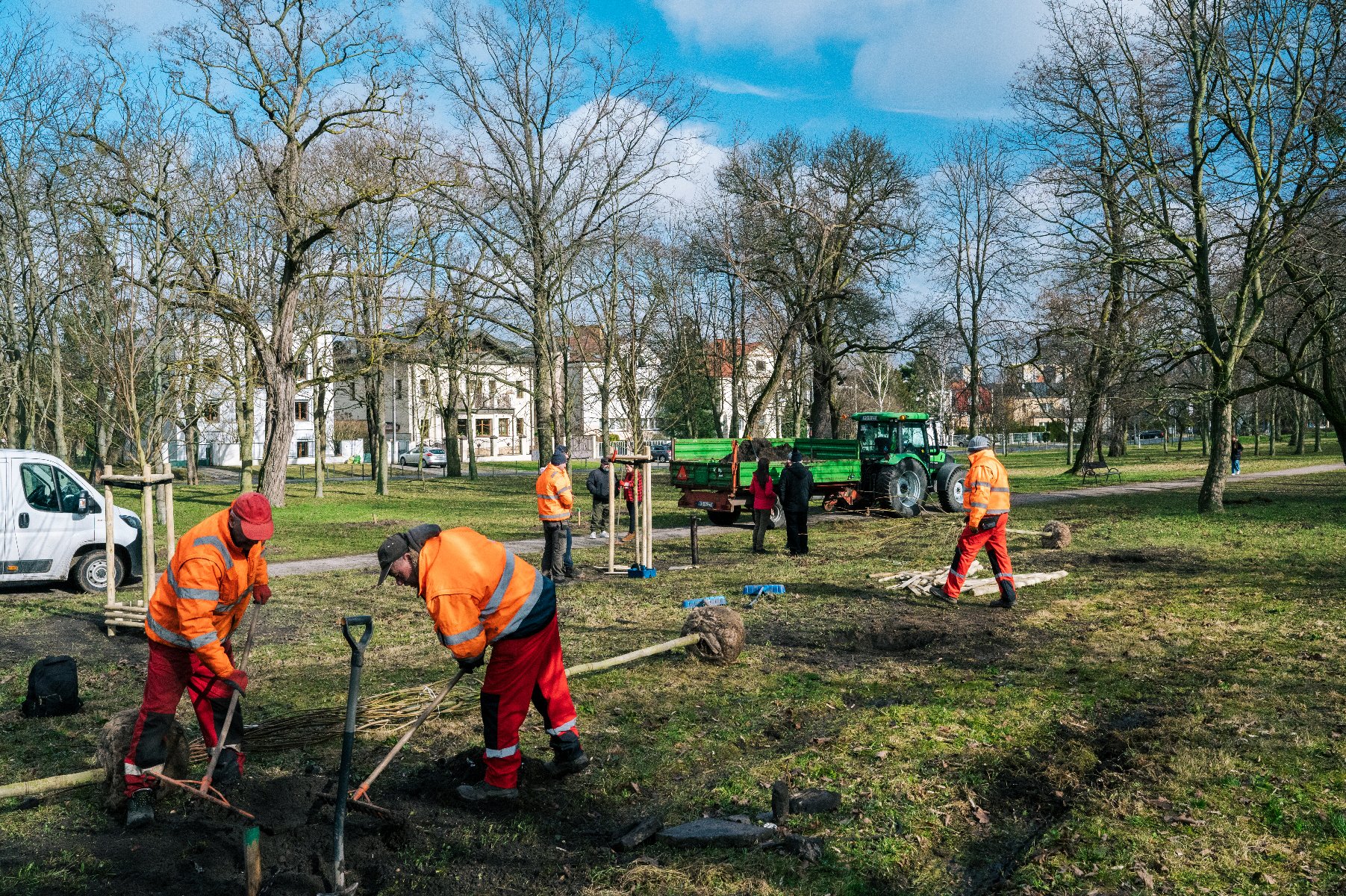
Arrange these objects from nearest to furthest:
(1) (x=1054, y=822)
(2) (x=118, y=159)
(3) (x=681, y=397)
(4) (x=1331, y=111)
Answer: (1) (x=1054, y=822)
(4) (x=1331, y=111)
(2) (x=118, y=159)
(3) (x=681, y=397)

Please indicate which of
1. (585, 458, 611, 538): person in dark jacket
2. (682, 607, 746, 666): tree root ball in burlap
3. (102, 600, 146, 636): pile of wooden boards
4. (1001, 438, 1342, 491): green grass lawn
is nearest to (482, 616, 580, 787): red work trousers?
(682, 607, 746, 666): tree root ball in burlap

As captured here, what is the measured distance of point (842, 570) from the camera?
13500 mm

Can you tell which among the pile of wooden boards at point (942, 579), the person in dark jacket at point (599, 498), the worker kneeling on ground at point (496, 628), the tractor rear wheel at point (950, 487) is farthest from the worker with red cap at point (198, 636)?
the tractor rear wheel at point (950, 487)

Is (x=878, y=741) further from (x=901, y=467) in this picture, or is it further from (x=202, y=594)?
(x=901, y=467)

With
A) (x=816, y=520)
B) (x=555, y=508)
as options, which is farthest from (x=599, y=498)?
(x=555, y=508)

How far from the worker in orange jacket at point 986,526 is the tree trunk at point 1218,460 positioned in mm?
11839

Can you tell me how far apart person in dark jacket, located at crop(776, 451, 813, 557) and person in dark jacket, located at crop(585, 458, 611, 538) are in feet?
10.7

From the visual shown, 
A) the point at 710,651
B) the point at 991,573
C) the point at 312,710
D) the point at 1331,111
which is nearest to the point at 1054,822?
the point at 710,651

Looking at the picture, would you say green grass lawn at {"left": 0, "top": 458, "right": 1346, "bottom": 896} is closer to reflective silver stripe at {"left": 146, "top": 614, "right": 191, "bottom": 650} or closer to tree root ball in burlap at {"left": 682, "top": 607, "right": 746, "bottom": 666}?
tree root ball in burlap at {"left": 682, "top": 607, "right": 746, "bottom": 666}

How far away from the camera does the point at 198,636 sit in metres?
5.14

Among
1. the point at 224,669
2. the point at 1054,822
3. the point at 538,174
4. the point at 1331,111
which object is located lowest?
the point at 1054,822

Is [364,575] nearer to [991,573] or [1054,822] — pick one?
[991,573]

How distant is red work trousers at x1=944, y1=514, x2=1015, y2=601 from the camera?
10.5 metres

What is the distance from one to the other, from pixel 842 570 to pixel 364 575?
713 cm
